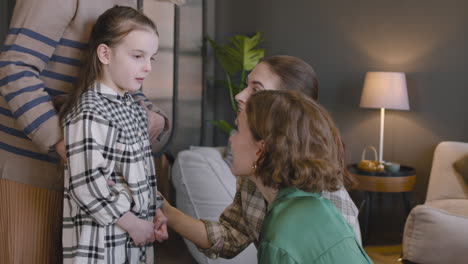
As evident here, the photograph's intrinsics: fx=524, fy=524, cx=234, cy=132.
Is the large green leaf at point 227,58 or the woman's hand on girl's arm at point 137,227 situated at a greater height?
the large green leaf at point 227,58

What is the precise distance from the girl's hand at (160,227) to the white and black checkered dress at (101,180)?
5 cm

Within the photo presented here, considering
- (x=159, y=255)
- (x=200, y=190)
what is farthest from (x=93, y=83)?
(x=159, y=255)

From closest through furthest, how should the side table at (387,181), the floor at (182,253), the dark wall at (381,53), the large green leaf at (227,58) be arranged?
the floor at (182,253), the side table at (387,181), the dark wall at (381,53), the large green leaf at (227,58)

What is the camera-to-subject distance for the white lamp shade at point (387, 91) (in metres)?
3.93

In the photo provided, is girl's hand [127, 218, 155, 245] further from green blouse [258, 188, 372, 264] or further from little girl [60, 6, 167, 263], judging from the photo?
green blouse [258, 188, 372, 264]

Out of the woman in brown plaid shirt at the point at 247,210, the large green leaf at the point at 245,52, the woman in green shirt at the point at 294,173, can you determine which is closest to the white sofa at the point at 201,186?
the large green leaf at the point at 245,52

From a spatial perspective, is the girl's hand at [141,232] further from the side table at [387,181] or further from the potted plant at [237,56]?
the potted plant at [237,56]

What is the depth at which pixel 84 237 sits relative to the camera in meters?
1.34

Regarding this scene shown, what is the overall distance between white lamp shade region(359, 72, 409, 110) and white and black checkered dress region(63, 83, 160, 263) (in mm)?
2855

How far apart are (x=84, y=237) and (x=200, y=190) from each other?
171 cm

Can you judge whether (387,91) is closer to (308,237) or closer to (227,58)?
(227,58)

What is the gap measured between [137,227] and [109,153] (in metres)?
0.21

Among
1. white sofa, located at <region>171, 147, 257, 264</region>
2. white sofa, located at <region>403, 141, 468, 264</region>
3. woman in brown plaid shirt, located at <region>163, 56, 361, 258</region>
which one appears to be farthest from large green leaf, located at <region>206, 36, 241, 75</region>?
woman in brown plaid shirt, located at <region>163, 56, 361, 258</region>

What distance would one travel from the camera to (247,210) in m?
1.55
